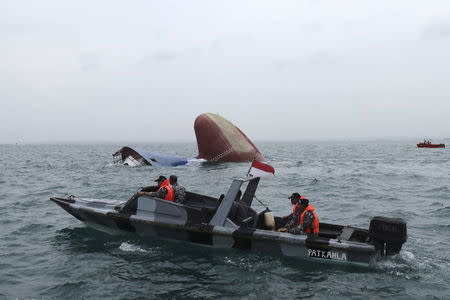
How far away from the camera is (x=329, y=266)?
1054cm

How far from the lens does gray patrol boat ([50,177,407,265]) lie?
33.4 feet

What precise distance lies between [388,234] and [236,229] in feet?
13.5

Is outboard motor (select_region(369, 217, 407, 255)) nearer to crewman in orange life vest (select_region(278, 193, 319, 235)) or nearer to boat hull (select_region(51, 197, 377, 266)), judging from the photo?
boat hull (select_region(51, 197, 377, 266))

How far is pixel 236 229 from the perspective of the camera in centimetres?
1138

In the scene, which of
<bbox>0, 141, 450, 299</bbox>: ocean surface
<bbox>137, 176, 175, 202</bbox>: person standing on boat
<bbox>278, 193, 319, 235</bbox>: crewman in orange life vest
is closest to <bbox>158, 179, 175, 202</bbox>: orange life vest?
<bbox>137, 176, 175, 202</bbox>: person standing on boat

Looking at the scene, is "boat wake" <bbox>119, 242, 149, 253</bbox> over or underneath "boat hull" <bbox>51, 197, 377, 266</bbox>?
underneath

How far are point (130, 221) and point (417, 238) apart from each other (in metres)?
9.65

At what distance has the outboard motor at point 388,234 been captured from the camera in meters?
9.97

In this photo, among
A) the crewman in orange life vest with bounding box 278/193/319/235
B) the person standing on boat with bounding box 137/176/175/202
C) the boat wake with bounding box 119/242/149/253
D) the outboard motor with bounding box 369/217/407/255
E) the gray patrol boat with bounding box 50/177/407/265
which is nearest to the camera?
the outboard motor with bounding box 369/217/407/255

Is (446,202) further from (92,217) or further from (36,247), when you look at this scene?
(36,247)

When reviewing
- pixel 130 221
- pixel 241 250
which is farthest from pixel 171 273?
pixel 130 221

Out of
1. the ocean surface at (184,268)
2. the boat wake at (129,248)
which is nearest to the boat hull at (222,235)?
the ocean surface at (184,268)

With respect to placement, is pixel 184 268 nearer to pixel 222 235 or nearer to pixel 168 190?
pixel 222 235

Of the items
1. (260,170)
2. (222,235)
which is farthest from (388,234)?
(222,235)
